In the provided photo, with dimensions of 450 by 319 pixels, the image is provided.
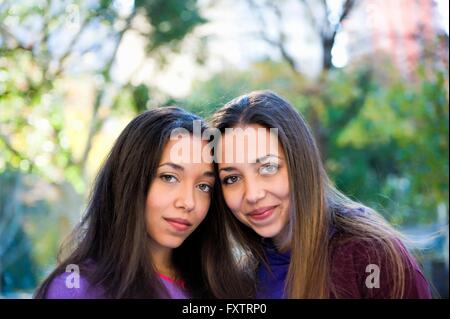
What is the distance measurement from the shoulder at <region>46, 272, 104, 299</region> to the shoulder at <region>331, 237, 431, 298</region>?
624mm

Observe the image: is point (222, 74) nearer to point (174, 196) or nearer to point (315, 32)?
point (315, 32)

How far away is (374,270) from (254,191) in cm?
39

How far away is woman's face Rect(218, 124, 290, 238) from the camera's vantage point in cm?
168

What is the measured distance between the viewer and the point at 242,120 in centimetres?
177

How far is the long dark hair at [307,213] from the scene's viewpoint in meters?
1.53

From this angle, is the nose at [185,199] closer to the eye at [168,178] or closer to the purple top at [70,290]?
the eye at [168,178]

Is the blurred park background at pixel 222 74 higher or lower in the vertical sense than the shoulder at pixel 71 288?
higher

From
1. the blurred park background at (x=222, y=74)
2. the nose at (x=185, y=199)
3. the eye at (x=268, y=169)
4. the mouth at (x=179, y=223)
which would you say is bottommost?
the mouth at (x=179, y=223)

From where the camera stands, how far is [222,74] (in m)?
7.84

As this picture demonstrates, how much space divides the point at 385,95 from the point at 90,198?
561 centimetres

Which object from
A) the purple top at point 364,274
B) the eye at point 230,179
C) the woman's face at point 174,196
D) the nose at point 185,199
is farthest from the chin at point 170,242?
the purple top at point 364,274

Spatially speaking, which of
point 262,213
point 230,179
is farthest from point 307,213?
point 230,179

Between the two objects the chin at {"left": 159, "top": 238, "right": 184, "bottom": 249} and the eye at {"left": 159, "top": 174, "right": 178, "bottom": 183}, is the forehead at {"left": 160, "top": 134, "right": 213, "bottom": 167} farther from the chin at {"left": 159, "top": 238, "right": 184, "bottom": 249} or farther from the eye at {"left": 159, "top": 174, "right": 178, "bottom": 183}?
the chin at {"left": 159, "top": 238, "right": 184, "bottom": 249}

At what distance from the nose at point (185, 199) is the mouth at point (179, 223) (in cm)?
4
